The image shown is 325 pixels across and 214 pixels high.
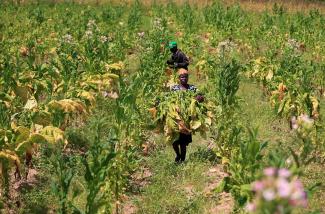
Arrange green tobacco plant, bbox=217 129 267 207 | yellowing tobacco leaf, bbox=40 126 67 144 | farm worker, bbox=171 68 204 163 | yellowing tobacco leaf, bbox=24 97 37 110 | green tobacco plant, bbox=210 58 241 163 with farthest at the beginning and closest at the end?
farm worker, bbox=171 68 204 163, green tobacco plant, bbox=210 58 241 163, yellowing tobacco leaf, bbox=24 97 37 110, yellowing tobacco leaf, bbox=40 126 67 144, green tobacco plant, bbox=217 129 267 207

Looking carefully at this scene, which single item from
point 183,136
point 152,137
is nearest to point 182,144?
point 183,136

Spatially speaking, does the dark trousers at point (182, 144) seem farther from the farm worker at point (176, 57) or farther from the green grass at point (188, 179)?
the farm worker at point (176, 57)

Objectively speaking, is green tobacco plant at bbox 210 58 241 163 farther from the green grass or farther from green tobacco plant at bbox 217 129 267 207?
green tobacco plant at bbox 217 129 267 207

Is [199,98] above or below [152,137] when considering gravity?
above

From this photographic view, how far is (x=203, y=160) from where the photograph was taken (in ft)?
22.3

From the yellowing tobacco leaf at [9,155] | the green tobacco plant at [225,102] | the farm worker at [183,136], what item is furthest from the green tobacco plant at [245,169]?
the yellowing tobacco leaf at [9,155]

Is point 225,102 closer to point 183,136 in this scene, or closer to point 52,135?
point 183,136

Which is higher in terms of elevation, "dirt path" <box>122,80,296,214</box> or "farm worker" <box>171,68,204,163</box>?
"farm worker" <box>171,68,204,163</box>

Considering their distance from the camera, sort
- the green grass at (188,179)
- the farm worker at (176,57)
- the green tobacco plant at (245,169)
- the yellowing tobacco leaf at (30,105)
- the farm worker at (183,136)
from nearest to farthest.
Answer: the green tobacco plant at (245,169)
the green grass at (188,179)
the yellowing tobacco leaf at (30,105)
the farm worker at (183,136)
the farm worker at (176,57)

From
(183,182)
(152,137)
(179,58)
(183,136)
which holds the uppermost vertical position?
(179,58)

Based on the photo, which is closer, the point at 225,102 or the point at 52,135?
the point at 52,135

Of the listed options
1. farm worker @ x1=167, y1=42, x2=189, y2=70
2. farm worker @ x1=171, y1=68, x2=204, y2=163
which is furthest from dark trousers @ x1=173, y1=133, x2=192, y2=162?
farm worker @ x1=167, y1=42, x2=189, y2=70

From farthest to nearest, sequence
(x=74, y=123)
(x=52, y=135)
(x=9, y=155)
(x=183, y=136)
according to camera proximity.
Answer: (x=74, y=123)
(x=183, y=136)
(x=52, y=135)
(x=9, y=155)

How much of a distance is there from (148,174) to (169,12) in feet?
39.7
